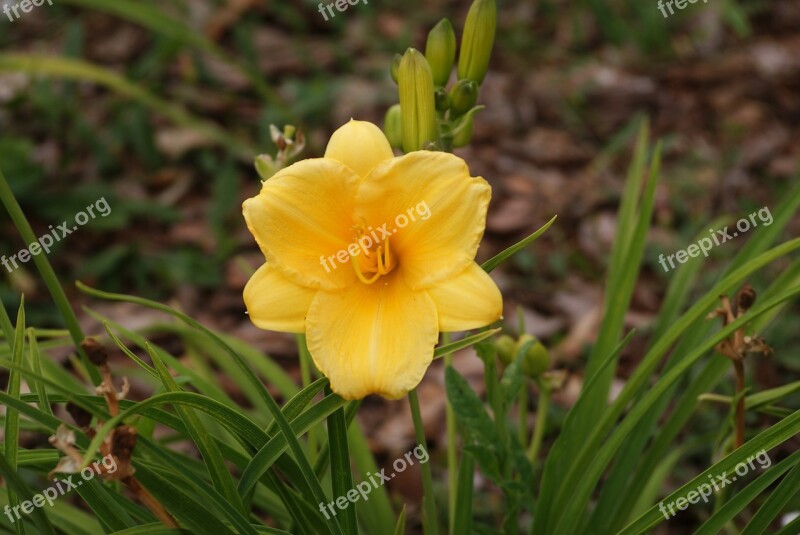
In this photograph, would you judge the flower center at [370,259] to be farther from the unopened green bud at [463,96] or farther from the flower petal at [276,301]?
the unopened green bud at [463,96]

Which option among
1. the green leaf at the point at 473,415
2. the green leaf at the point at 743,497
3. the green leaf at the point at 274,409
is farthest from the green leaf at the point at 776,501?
the green leaf at the point at 274,409

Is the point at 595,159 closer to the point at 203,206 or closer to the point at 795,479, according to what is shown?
the point at 203,206

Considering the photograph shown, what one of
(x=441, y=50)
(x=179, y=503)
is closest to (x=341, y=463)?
(x=179, y=503)

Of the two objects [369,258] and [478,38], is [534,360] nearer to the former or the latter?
[369,258]

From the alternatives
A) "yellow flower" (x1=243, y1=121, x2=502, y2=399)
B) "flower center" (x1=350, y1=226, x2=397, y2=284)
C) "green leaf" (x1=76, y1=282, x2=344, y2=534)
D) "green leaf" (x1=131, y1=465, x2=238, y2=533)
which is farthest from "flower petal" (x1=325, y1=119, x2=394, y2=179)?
"green leaf" (x1=131, y1=465, x2=238, y2=533)

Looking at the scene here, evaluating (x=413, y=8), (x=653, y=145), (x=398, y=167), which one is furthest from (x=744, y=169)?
(x=398, y=167)
